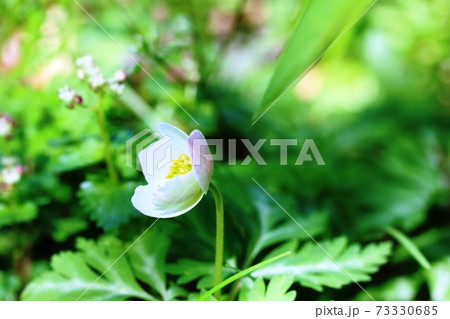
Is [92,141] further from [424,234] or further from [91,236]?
[424,234]

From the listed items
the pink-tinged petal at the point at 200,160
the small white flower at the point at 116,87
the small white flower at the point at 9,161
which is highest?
the small white flower at the point at 116,87

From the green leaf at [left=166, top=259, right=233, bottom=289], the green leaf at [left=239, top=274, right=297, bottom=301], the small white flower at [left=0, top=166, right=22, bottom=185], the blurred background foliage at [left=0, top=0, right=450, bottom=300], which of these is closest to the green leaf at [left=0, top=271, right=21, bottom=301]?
the blurred background foliage at [left=0, top=0, right=450, bottom=300]

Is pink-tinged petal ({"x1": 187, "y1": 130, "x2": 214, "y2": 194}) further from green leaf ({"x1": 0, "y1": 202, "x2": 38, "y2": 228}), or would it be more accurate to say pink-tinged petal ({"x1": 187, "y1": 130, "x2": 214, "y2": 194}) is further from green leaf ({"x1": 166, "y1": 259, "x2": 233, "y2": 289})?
green leaf ({"x1": 0, "y1": 202, "x2": 38, "y2": 228})

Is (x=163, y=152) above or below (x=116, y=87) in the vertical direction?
below

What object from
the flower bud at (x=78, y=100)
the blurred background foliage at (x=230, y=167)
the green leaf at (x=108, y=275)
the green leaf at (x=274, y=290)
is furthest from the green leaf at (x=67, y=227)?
the green leaf at (x=274, y=290)

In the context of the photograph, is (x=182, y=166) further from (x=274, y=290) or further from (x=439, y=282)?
(x=439, y=282)

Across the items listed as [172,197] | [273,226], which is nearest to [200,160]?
[172,197]

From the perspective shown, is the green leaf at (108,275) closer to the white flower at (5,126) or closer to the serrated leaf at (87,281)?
the serrated leaf at (87,281)
